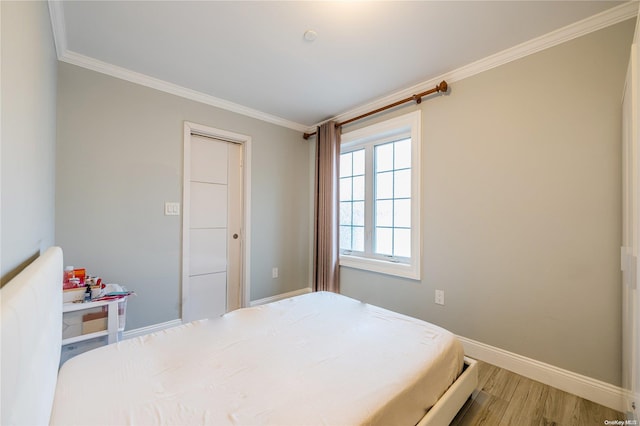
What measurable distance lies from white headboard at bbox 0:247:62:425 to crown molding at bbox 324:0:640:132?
9.46ft

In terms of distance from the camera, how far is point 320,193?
334cm

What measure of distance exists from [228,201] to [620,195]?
3.28 meters

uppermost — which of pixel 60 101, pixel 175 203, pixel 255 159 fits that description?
pixel 60 101

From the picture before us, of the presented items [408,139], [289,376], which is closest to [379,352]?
[289,376]

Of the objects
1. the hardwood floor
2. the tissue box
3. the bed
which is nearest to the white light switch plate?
the tissue box

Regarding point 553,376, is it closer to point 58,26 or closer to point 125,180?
point 125,180

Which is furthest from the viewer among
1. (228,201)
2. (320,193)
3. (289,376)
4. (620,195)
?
(320,193)

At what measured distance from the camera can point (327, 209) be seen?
3232 millimetres

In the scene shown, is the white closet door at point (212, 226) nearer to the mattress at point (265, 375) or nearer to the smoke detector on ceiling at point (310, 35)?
the mattress at point (265, 375)

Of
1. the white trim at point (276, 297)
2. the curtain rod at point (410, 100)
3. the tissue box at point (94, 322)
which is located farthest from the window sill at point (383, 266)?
the tissue box at point (94, 322)

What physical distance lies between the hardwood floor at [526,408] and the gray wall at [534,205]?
0.65 ft

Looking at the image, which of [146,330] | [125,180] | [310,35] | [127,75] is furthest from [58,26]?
[146,330]

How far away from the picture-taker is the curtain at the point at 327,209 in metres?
3.18

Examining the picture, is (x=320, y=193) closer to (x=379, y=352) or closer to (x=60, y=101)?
(x=379, y=352)
